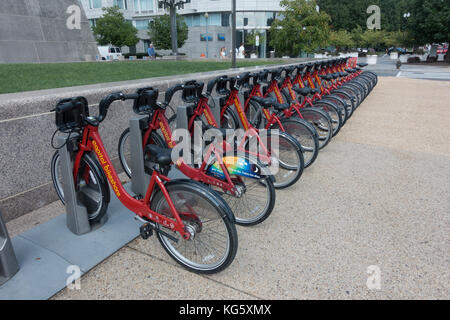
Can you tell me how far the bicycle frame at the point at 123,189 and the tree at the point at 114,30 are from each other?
136 ft

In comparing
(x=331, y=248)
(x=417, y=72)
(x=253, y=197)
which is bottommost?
(x=417, y=72)

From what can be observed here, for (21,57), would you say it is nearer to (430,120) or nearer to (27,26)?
(27,26)

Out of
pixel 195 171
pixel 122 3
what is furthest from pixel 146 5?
pixel 195 171

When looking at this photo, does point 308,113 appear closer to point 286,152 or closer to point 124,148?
point 286,152

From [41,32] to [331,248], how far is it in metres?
14.4

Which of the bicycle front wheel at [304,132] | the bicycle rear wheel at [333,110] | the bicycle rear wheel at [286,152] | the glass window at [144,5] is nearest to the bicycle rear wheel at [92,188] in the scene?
the bicycle rear wheel at [286,152]

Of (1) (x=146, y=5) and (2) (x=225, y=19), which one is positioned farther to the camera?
(1) (x=146, y=5)

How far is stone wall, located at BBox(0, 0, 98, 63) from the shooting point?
12.1 m

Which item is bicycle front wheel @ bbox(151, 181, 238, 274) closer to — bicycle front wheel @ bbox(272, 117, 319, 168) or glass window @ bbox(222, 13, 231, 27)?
bicycle front wheel @ bbox(272, 117, 319, 168)

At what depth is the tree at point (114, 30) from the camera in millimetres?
39406

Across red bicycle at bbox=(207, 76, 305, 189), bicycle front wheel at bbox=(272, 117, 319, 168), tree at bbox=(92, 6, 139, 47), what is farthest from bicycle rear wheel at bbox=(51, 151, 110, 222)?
tree at bbox=(92, 6, 139, 47)

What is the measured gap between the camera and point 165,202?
2.52 metres

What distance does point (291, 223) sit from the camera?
3279mm
